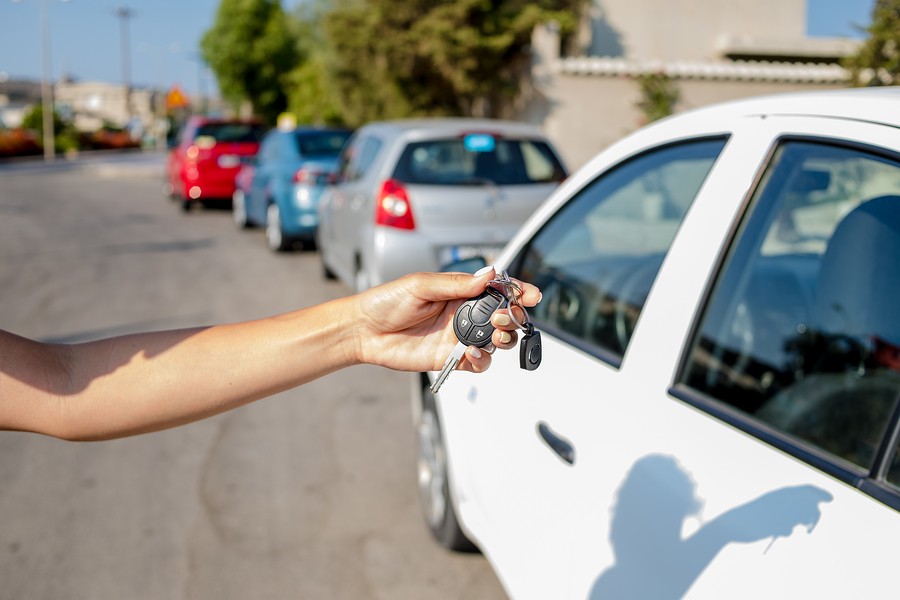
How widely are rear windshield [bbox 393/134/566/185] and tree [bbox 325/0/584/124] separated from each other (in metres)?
12.0

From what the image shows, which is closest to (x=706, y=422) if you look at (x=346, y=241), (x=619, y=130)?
(x=346, y=241)

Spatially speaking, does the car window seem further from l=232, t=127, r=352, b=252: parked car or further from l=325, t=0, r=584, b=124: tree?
l=325, t=0, r=584, b=124: tree

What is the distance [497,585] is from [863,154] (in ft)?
7.25

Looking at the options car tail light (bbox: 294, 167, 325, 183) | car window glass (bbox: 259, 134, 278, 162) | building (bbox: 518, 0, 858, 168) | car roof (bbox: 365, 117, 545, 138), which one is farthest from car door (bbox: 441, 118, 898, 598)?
building (bbox: 518, 0, 858, 168)

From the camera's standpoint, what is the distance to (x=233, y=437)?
5.07 m

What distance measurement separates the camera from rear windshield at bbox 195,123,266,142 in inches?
653

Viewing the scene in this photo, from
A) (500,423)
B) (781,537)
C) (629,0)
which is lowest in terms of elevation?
(500,423)

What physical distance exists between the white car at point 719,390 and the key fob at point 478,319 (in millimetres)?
625

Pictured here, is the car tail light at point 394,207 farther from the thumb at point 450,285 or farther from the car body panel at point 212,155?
the car body panel at point 212,155

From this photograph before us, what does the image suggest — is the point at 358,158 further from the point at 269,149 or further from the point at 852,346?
the point at 852,346

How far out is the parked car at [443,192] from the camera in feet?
23.5

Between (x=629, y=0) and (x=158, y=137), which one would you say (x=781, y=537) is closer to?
(x=629, y=0)

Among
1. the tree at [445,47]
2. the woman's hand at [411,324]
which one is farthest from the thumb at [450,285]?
the tree at [445,47]

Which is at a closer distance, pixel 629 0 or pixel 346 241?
pixel 346 241
